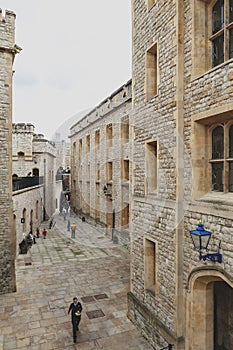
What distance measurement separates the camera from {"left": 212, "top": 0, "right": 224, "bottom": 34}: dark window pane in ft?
16.6

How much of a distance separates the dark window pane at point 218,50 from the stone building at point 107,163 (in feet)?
28.2

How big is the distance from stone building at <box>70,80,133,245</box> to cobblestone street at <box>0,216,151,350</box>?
117 inches

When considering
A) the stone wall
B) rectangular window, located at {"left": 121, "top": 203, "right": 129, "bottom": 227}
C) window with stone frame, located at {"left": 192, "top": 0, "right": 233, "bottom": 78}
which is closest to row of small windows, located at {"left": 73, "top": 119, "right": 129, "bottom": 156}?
rectangular window, located at {"left": 121, "top": 203, "right": 129, "bottom": 227}

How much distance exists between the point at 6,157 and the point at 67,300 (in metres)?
5.53

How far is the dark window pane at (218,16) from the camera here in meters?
5.06

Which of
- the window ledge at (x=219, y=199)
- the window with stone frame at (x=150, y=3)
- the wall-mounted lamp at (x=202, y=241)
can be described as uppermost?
the window with stone frame at (x=150, y=3)

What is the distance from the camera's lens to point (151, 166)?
23.2ft

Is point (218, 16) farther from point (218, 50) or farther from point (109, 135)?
point (109, 135)

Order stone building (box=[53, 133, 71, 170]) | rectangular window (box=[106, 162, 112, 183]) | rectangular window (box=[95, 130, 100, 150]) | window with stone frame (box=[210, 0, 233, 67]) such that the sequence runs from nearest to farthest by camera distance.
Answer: window with stone frame (box=[210, 0, 233, 67]) < rectangular window (box=[106, 162, 112, 183]) < rectangular window (box=[95, 130, 100, 150]) < stone building (box=[53, 133, 71, 170])

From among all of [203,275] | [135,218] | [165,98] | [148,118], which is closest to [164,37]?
[165,98]

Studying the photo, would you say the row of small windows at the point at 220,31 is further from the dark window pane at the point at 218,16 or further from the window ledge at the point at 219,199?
the window ledge at the point at 219,199

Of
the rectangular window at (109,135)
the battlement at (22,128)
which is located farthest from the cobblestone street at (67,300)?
the battlement at (22,128)

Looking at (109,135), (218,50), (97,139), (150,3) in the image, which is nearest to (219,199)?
(218,50)

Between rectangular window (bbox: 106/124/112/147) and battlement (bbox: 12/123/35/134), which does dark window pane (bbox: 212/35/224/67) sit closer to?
rectangular window (bbox: 106/124/112/147)
